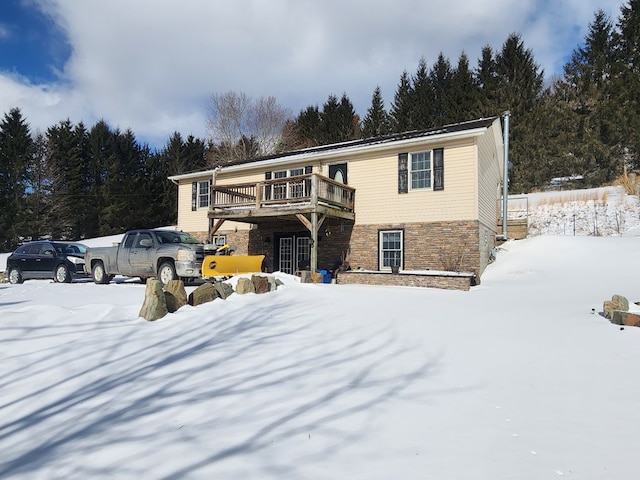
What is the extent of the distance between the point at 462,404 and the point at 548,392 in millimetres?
885

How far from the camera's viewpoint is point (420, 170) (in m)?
15.0

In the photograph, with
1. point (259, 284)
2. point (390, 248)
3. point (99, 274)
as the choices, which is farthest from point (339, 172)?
point (99, 274)

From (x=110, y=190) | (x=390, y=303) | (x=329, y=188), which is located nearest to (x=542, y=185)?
(x=329, y=188)

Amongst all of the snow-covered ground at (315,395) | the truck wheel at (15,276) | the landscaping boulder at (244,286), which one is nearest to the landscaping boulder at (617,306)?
the snow-covered ground at (315,395)

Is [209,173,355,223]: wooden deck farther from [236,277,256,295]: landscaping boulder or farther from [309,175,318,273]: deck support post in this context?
[236,277,256,295]: landscaping boulder

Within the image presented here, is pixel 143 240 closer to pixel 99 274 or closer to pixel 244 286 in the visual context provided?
pixel 99 274

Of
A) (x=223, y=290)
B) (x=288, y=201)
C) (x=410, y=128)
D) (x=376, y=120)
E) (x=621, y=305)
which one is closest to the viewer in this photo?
(x=621, y=305)

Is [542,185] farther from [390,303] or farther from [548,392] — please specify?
[548,392]

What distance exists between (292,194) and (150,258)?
6430mm

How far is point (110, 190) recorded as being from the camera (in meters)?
36.9

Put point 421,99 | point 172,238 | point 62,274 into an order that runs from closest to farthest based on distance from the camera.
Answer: point 172,238 < point 62,274 < point 421,99

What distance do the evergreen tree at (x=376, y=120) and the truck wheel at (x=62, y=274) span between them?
32175mm

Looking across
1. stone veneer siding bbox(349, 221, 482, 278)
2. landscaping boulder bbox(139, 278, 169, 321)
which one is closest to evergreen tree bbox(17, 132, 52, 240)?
stone veneer siding bbox(349, 221, 482, 278)

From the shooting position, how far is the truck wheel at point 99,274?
13.1 metres
